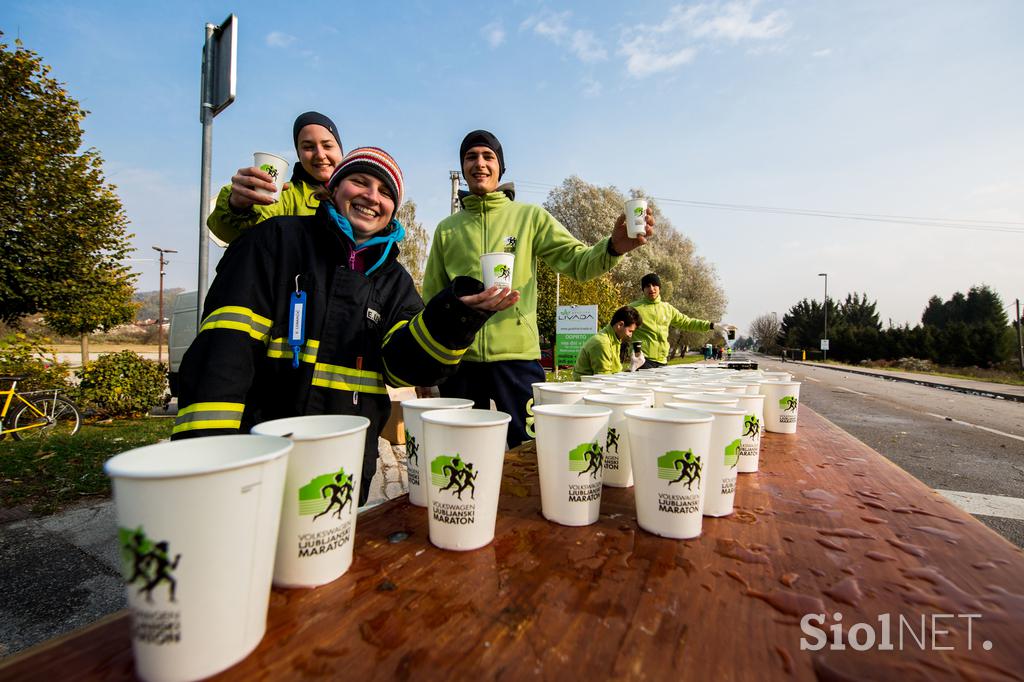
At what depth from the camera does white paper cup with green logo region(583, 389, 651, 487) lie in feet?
4.52

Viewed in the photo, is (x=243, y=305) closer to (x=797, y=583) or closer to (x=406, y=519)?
(x=406, y=519)

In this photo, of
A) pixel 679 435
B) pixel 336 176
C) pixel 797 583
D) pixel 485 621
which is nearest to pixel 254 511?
pixel 485 621

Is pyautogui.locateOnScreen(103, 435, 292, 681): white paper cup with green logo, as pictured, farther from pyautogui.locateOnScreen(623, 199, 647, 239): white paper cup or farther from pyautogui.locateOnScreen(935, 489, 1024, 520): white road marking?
pyautogui.locateOnScreen(935, 489, 1024, 520): white road marking

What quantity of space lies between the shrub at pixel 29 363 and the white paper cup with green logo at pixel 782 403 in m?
10.2

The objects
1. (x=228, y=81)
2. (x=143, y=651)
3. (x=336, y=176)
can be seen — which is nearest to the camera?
(x=143, y=651)

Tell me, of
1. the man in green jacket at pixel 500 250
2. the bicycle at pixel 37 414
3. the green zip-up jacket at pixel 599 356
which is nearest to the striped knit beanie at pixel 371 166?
the man in green jacket at pixel 500 250

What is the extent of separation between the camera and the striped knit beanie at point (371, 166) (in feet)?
5.82

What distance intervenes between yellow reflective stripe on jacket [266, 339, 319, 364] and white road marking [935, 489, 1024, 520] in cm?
520

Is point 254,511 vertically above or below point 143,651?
above

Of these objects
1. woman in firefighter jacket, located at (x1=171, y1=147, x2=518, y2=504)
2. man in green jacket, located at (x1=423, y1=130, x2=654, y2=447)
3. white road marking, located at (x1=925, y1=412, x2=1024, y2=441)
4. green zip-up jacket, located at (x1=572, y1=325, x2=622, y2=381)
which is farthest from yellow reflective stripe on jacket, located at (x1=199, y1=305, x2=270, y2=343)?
white road marking, located at (x1=925, y1=412, x2=1024, y2=441)

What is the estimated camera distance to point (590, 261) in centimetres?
252

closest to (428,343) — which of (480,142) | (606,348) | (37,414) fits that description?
(480,142)

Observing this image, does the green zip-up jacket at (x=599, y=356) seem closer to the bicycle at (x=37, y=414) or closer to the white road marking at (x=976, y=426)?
the bicycle at (x=37, y=414)

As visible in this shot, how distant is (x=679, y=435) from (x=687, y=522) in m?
0.21
